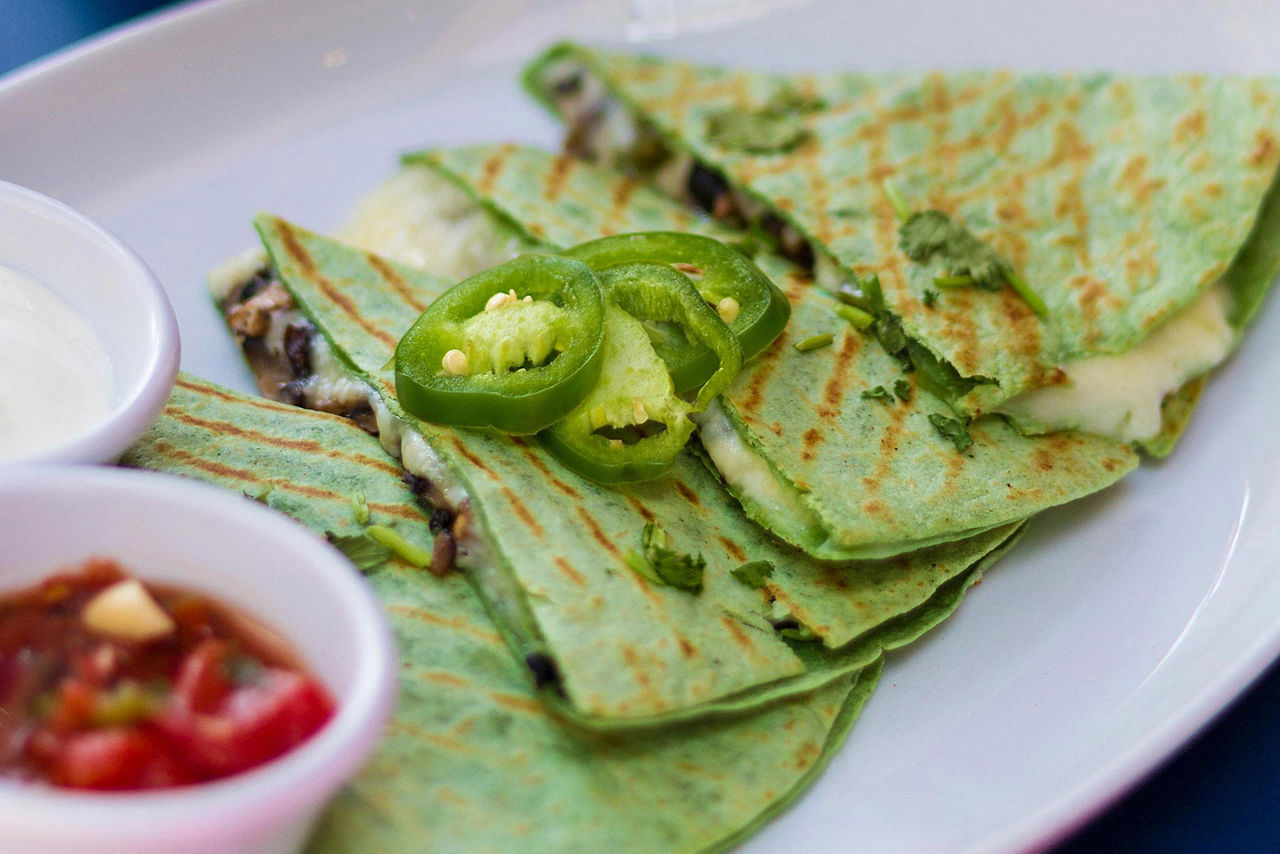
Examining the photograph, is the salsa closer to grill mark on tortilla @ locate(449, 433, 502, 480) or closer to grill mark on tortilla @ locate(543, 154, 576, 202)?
grill mark on tortilla @ locate(449, 433, 502, 480)

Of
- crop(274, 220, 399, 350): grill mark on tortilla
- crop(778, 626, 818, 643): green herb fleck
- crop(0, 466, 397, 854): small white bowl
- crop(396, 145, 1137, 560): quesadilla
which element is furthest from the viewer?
crop(274, 220, 399, 350): grill mark on tortilla

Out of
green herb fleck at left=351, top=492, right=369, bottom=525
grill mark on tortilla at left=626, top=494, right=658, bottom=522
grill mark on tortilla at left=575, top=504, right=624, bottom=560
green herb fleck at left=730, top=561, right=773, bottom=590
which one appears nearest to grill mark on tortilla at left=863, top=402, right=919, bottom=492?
green herb fleck at left=730, top=561, right=773, bottom=590

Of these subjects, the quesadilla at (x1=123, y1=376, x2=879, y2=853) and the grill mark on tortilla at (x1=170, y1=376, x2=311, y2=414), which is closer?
the quesadilla at (x1=123, y1=376, x2=879, y2=853)

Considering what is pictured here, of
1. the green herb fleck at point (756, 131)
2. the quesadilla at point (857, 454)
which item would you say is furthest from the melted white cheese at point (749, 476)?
the green herb fleck at point (756, 131)

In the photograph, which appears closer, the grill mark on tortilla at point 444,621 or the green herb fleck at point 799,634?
the grill mark on tortilla at point 444,621

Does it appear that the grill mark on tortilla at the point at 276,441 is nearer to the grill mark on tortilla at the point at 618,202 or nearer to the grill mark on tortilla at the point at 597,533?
the grill mark on tortilla at the point at 597,533

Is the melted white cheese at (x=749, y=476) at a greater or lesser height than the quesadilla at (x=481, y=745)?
greater

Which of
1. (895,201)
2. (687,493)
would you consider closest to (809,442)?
(687,493)
